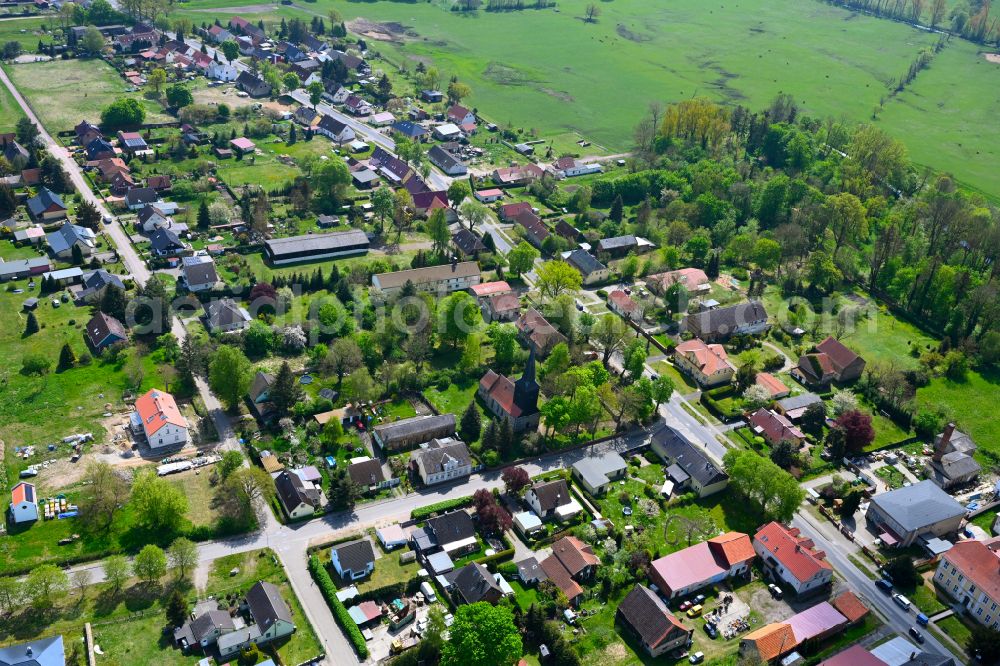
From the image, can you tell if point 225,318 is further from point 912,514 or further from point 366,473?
point 912,514

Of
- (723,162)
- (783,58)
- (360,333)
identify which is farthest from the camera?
(783,58)

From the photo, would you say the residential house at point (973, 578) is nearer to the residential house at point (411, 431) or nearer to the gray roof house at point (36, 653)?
the residential house at point (411, 431)

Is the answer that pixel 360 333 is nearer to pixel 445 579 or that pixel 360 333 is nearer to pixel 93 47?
pixel 445 579

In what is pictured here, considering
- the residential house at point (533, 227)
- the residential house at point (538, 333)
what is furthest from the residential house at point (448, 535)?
the residential house at point (533, 227)

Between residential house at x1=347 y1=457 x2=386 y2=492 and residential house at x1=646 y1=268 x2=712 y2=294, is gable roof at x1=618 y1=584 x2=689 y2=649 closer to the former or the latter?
residential house at x1=347 y1=457 x2=386 y2=492

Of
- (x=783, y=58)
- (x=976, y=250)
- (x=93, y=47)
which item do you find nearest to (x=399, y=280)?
(x=976, y=250)

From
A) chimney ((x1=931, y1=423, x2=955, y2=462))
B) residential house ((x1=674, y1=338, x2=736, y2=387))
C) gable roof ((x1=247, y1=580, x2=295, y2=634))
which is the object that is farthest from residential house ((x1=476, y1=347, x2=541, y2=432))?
chimney ((x1=931, y1=423, x2=955, y2=462))

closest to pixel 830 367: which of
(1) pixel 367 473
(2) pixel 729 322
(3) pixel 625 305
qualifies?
(2) pixel 729 322
